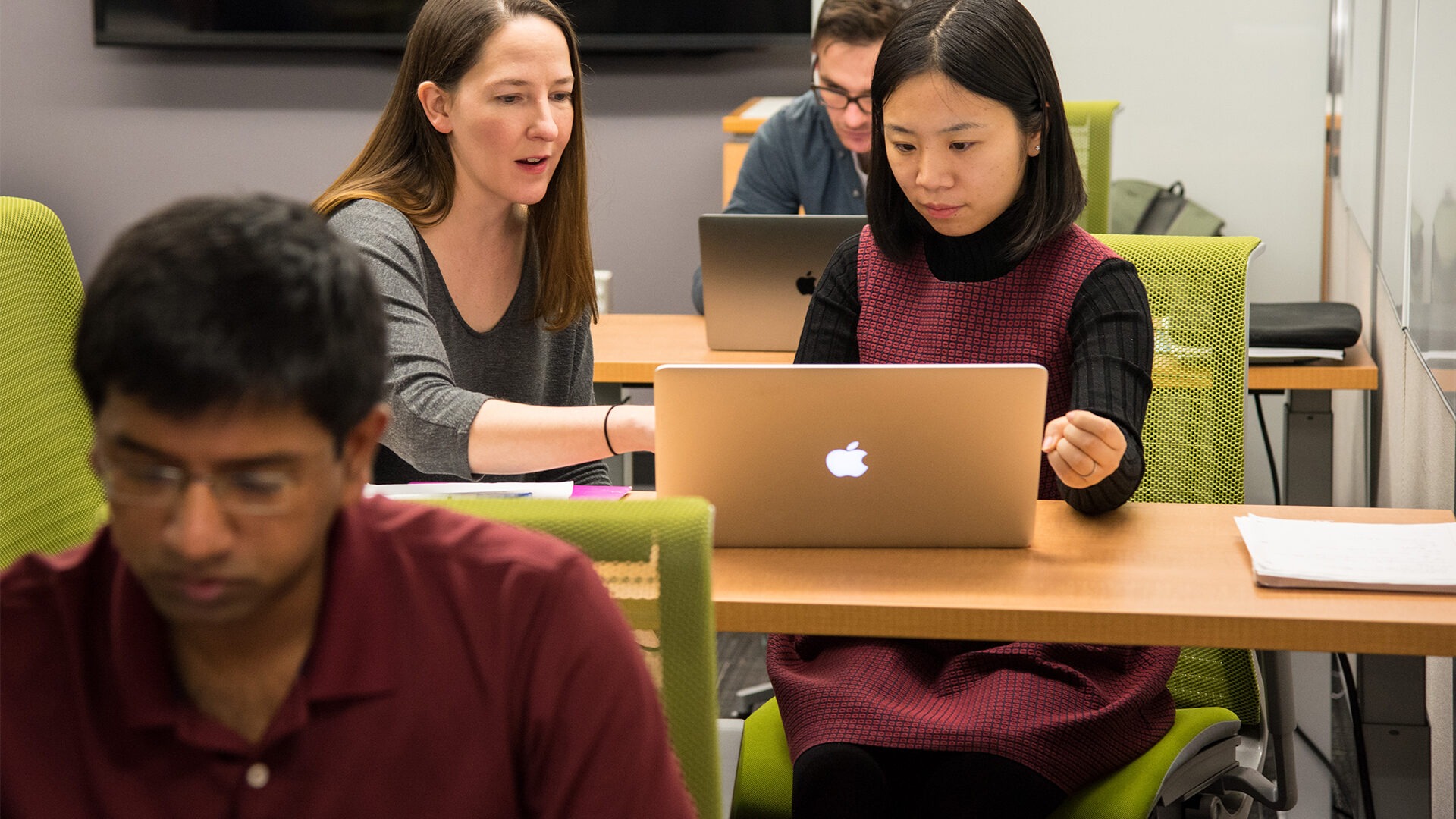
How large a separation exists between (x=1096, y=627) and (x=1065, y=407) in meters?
0.45

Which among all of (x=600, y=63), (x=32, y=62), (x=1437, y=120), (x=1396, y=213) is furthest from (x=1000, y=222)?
(x=32, y=62)

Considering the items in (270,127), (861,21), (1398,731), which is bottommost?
(1398,731)

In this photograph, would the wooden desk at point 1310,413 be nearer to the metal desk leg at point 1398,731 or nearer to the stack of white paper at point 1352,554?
the metal desk leg at point 1398,731

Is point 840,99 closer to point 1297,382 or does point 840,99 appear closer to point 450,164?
point 1297,382

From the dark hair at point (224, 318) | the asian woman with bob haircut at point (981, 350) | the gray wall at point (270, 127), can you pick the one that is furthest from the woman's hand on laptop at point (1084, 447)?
the gray wall at point (270, 127)

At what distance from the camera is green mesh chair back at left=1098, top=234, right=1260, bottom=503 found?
1645 millimetres

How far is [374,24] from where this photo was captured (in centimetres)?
414

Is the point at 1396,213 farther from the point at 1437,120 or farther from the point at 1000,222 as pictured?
the point at 1000,222

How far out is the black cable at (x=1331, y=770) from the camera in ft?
6.32

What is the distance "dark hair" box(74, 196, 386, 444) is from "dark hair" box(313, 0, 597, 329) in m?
0.98

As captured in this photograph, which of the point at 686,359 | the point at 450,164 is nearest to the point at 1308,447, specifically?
the point at 686,359

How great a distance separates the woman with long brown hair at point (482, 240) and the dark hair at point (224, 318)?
0.79 metres

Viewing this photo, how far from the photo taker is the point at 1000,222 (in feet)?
4.99

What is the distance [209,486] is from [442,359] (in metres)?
0.90
